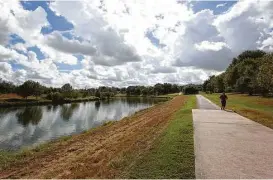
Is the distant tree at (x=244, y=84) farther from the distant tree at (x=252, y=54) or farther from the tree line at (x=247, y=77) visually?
the distant tree at (x=252, y=54)

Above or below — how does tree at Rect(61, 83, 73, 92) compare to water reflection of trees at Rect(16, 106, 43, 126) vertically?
above

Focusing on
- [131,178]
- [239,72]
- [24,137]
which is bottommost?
[24,137]

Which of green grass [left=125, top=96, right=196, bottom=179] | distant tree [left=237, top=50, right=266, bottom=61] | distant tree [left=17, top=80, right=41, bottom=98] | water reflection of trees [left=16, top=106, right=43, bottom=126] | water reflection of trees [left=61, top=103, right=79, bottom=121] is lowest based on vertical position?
water reflection of trees [left=16, top=106, right=43, bottom=126]

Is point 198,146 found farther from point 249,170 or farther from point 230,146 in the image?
point 249,170

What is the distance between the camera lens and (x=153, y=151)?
10438mm

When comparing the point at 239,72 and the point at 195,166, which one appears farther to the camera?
the point at 239,72

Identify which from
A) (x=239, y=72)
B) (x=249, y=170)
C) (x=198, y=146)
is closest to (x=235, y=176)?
(x=249, y=170)

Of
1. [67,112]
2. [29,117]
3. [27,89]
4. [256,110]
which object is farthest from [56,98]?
[256,110]

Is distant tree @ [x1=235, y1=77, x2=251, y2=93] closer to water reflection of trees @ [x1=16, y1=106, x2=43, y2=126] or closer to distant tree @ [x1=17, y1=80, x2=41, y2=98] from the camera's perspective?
water reflection of trees @ [x1=16, y1=106, x2=43, y2=126]

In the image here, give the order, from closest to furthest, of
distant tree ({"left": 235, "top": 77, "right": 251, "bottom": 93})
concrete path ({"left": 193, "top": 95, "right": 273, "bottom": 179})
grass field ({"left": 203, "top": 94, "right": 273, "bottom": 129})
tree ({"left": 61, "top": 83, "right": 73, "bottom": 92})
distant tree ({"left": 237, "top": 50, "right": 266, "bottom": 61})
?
1. concrete path ({"left": 193, "top": 95, "right": 273, "bottom": 179})
2. grass field ({"left": 203, "top": 94, "right": 273, "bottom": 129})
3. distant tree ({"left": 235, "top": 77, "right": 251, "bottom": 93})
4. distant tree ({"left": 237, "top": 50, "right": 266, "bottom": 61})
5. tree ({"left": 61, "top": 83, "right": 73, "bottom": 92})

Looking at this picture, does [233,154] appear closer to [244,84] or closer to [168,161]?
[168,161]

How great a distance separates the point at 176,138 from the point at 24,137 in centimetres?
1705

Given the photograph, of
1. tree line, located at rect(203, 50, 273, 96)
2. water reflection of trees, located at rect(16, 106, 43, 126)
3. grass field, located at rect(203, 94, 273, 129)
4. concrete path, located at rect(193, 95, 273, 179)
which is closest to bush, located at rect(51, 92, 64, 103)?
water reflection of trees, located at rect(16, 106, 43, 126)

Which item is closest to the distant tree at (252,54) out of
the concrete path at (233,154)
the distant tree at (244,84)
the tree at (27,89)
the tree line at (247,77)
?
the tree line at (247,77)
